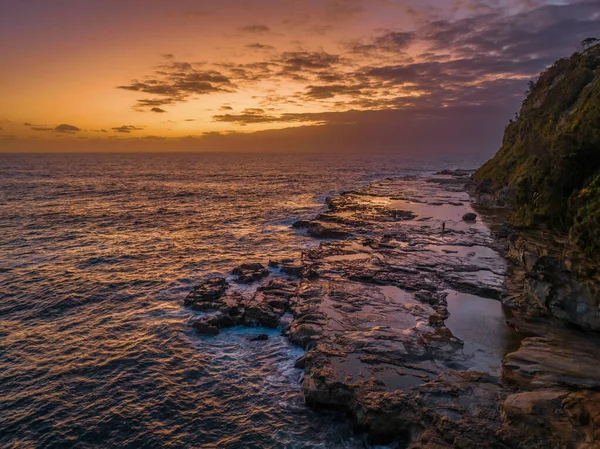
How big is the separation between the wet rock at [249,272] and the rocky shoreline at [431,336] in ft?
0.54

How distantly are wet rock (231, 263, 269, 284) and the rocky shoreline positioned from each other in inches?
6.5

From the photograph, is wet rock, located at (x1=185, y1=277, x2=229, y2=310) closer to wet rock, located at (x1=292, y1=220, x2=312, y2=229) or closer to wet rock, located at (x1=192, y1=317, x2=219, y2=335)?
wet rock, located at (x1=192, y1=317, x2=219, y2=335)

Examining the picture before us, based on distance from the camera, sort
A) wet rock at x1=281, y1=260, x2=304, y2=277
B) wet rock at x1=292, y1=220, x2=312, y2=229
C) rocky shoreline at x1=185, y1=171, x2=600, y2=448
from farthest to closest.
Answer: wet rock at x1=292, y1=220, x2=312, y2=229
wet rock at x1=281, y1=260, x2=304, y2=277
rocky shoreline at x1=185, y1=171, x2=600, y2=448

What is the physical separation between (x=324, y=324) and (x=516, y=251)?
27423mm

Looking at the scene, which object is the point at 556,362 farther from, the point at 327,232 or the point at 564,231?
the point at 327,232

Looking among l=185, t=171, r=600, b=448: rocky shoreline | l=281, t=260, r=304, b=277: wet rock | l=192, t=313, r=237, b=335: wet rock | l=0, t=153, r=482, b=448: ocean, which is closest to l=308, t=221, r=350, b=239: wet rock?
l=0, t=153, r=482, b=448: ocean

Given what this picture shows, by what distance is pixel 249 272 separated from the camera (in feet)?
154

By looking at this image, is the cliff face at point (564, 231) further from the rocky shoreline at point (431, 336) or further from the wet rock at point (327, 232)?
the wet rock at point (327, 232)

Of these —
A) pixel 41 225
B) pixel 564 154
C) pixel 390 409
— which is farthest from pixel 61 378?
pixel 41 225

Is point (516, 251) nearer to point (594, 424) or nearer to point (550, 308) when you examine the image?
point (550, 308)

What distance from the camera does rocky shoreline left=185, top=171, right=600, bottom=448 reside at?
64.2 ft

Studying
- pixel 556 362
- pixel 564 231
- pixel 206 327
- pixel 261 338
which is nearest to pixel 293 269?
pixel 261 338

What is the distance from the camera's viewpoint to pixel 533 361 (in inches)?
964

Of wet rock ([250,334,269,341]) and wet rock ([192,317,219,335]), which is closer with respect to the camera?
wet rock ([250,334,269,341])
